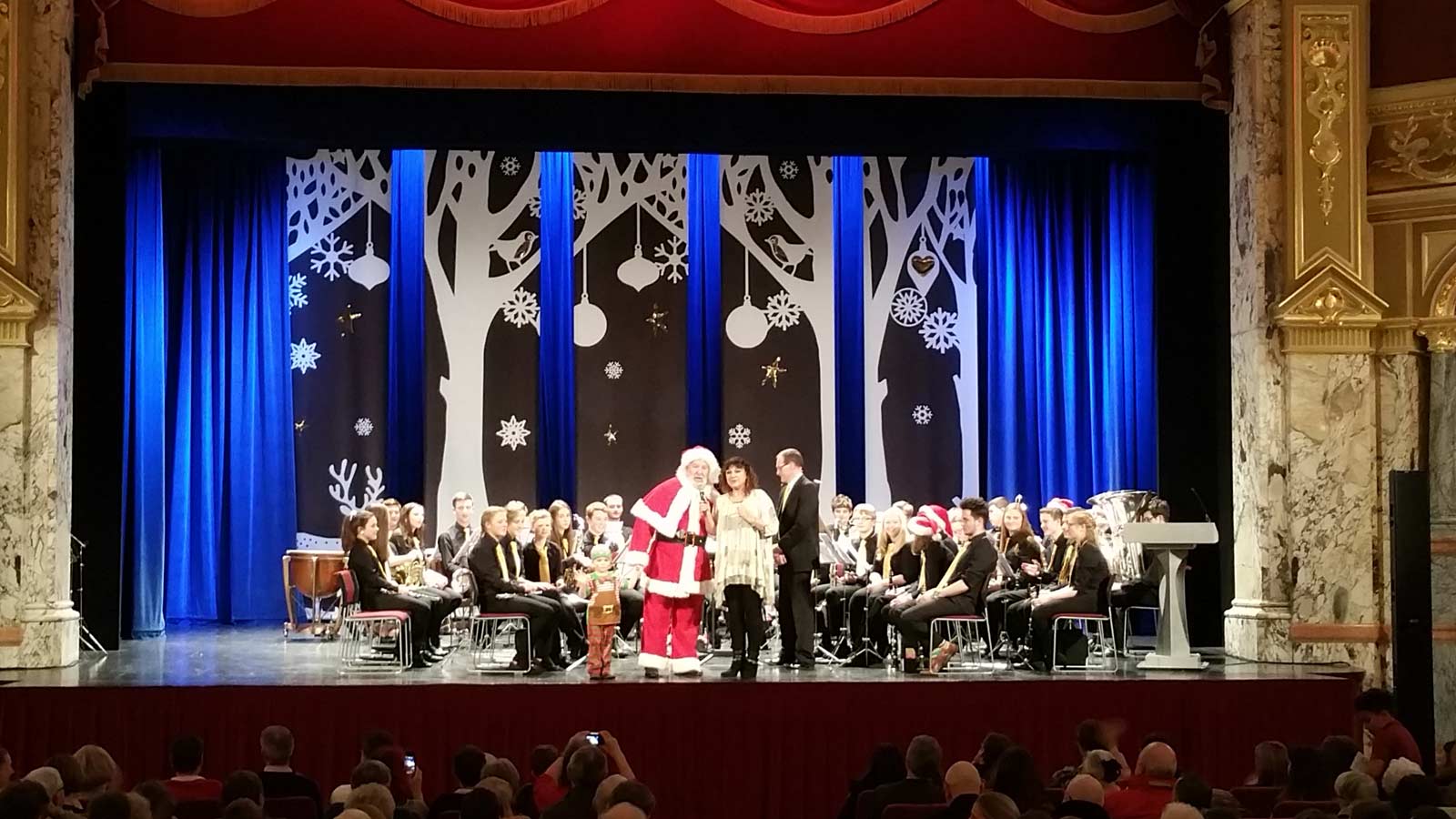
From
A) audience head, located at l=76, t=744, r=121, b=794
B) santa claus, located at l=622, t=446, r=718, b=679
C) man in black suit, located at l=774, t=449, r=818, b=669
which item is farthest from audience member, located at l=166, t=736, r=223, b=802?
man in black suit, located at l=774, t=449, r=818, b=669

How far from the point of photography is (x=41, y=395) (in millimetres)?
10211

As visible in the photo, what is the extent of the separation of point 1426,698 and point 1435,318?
2.35 metres

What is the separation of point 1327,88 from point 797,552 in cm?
443

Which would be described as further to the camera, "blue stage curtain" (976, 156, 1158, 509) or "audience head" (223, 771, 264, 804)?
"blue stage curtain" (976, 156, 1158, 509)

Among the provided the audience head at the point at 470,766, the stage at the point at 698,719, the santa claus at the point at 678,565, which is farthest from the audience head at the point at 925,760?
the santa claus at the point at 678,565

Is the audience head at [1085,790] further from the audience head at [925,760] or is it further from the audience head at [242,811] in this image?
the audience head at [242,811]

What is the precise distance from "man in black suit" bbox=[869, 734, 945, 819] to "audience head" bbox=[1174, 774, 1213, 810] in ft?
2.98

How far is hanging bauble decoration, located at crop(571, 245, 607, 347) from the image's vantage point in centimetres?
1495

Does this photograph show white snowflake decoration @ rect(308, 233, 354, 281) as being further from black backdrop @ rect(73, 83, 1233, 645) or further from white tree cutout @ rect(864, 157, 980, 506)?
white tree cutout @ rect(864, 157, 980, 506)

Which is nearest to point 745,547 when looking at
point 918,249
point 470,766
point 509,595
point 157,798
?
point 509,595

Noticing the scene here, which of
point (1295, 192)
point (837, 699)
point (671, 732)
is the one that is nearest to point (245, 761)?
point (671, 732)

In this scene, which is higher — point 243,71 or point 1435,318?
point 243,71

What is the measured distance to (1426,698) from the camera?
996 centimetres

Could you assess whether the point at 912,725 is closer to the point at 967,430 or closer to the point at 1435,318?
the point at 1435,318
